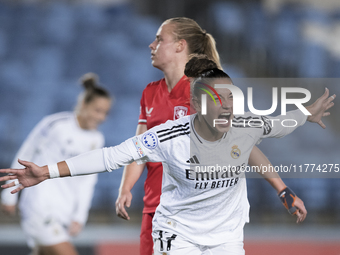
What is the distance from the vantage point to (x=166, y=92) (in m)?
2.76

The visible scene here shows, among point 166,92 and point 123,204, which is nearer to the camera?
point 123,204

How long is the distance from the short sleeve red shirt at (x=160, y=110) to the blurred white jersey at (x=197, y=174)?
1.26 feet

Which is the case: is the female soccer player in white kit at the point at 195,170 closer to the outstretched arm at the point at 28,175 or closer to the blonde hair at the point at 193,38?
the outstretched arm at the point at 28,175

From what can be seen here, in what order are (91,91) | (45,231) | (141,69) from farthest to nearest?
(141,69), (91,91), (45,231)

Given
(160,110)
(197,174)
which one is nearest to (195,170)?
(197,174)

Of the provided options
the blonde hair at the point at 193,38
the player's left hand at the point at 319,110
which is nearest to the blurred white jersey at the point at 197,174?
the player's left hand at the point at 319,110

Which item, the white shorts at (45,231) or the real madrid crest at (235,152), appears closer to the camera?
the real madrid crest at (235,152)

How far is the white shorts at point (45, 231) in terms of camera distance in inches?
144

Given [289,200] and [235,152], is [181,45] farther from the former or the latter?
[289,200]

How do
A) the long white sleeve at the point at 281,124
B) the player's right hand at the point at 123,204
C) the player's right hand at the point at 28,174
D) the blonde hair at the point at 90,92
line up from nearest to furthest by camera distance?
the player's right hand at the point at 28,174 → the long white sleeve at the point at 281,124 → the player's right hand at the point at 123,204 → the blonde hair at the point at 90,92

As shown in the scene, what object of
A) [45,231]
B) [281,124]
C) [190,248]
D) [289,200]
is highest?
[281,124]

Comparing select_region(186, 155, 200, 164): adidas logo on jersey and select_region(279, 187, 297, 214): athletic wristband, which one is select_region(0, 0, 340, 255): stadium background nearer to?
select_region(279, 187, 297, 214): athletic wristband

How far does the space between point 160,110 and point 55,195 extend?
1634mm

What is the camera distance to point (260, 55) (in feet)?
27.3
